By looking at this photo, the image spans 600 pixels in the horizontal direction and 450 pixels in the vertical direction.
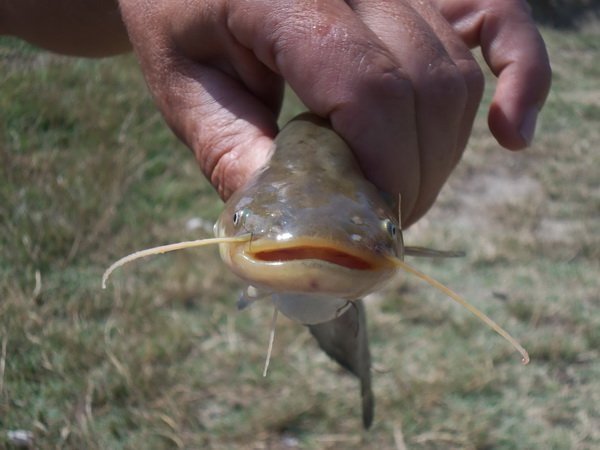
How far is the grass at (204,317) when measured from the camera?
2219 millimetres

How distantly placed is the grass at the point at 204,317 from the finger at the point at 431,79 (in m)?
1.00

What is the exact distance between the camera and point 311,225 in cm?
106

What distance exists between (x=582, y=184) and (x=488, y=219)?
663mm

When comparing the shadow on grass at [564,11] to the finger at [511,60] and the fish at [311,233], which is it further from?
the fish at [311,233]

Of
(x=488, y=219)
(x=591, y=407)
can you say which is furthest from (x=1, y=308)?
(x=488, y=219)

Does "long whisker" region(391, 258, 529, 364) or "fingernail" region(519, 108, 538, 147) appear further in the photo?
"fingernail" region(519, 108, 538, 147)

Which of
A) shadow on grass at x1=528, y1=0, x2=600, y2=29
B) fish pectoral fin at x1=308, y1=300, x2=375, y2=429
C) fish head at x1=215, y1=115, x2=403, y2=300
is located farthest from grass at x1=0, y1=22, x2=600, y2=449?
shadow on grass at x1=528, y1=0, x2=600, y2=29

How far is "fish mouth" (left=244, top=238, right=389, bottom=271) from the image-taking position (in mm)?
1029

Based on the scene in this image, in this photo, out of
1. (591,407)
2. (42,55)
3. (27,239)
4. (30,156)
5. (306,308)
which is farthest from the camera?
(42,55)

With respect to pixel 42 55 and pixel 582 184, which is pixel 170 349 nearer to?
pixel 42 55

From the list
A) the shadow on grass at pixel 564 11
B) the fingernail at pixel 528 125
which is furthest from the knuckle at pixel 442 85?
the shadow on grass at pixel 564 11

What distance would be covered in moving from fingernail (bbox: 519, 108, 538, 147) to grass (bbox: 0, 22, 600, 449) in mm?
965

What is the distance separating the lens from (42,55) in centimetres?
376

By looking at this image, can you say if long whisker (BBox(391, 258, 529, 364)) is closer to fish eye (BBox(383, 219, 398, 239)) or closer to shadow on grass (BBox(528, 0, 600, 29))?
fish eye (BBox(383, 219, 398, 239))
